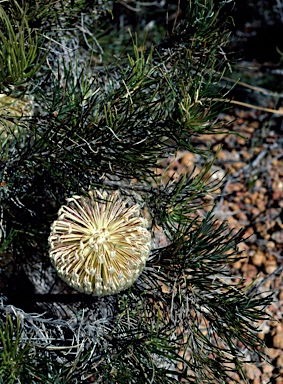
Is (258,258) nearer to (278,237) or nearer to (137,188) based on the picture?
(278,237)

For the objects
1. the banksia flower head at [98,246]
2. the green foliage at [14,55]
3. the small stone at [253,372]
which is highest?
the green foliage at [14,55]

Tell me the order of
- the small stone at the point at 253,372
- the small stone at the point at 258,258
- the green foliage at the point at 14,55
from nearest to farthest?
the green foliage at the point at 14,55 < the small stone at the point at 253,372 < the small stone at the point at 258,258

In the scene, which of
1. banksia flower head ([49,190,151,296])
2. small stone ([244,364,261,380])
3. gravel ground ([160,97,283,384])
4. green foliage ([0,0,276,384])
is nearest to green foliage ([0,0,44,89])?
green foliage ([0,0,276,384])

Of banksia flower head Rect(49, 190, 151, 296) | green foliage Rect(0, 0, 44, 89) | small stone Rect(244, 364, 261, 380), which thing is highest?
green foliage Rect(0, 0, 44, 89)

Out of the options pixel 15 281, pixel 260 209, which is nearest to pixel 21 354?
pixel 15 281

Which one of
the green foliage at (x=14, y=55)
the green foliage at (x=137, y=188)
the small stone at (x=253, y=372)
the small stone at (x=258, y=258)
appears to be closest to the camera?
the green foliage at (x=14, y=55)

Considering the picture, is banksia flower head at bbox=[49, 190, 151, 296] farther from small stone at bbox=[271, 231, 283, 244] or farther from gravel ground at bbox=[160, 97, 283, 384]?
small stone at bbox=[271, 231, 283, 244]

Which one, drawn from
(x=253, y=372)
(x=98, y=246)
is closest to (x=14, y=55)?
(x=98, y=246)

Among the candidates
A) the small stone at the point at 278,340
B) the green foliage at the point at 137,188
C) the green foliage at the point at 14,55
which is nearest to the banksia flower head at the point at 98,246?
the green foliage at the point at 137,188

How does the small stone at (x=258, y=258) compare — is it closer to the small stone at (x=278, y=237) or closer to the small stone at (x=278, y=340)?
the small stone at (x=278, y=237)
